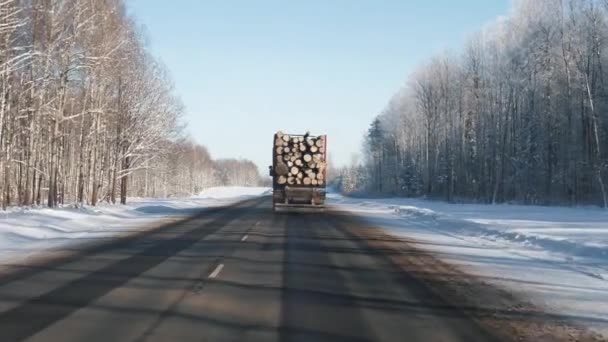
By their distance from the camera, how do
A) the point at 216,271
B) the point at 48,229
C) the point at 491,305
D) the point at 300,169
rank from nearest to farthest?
the point at 491,305, the point at 216,271, the point at 48,229, the point at 300,169

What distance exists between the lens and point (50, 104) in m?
31.2

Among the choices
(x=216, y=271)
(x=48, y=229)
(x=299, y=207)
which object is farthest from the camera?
(x=299, y=207)

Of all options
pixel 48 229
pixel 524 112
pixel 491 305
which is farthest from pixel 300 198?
pixel 524 112

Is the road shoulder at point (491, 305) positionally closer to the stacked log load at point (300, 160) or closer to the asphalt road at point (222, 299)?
the asphalt road at point (222, 299)

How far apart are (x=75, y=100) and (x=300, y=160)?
12.8 metres

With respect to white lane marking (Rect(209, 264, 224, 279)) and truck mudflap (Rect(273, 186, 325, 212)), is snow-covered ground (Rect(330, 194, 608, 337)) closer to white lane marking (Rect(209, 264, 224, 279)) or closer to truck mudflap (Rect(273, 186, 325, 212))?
white lane marking (Rect(209, 264, 224, 279))

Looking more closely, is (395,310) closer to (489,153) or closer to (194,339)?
(194,339)

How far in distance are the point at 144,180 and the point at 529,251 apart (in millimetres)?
76113

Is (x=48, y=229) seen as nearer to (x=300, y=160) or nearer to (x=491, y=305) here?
(x=300, y=160)

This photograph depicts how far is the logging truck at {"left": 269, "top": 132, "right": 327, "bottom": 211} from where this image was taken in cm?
3591

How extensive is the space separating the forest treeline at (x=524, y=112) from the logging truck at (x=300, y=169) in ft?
61.6

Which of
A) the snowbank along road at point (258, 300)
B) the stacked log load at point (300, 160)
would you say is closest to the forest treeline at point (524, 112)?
the stacked log load at point (300, 160)

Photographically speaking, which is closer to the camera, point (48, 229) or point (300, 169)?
point (48, 229)

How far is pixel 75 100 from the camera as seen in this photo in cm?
3684
